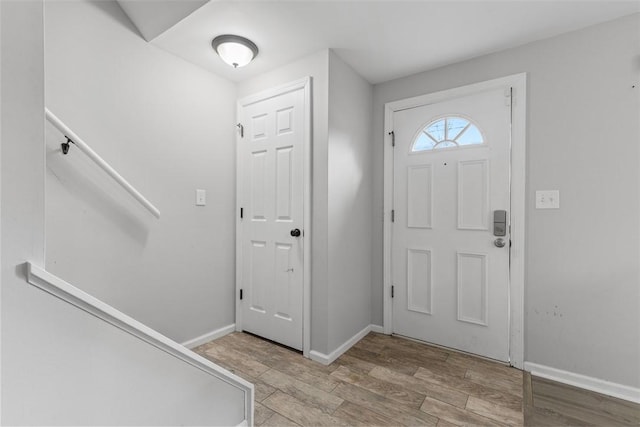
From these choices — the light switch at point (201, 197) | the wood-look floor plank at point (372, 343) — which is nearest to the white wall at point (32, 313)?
the light switch at point (201, 197)

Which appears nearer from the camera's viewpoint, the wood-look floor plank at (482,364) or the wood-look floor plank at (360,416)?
the wood-look floor plank at (360,416)

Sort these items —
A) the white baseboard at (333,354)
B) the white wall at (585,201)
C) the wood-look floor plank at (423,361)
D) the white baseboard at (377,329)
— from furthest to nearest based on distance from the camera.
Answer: the white baseboard at (377,329) → the white baseboard at (333,354) → the wood-look floor plank at (423,361) → the white wall at (585,201)

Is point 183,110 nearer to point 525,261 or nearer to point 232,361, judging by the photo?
point 232,361

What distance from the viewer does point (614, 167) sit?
177 centimetres

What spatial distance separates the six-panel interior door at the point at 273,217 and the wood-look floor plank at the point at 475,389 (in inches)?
36.5

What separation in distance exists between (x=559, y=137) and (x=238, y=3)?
2.18 metres

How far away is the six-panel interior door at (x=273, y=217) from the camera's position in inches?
89.3

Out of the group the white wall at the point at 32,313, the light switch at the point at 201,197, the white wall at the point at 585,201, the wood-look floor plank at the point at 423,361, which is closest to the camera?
the white wall at the point at 32,313

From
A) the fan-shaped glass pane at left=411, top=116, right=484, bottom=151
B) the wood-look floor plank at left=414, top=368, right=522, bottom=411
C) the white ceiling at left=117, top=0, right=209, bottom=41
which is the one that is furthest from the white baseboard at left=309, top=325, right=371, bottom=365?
the white ceiling at left=117, top=0, right=209, bottom=41

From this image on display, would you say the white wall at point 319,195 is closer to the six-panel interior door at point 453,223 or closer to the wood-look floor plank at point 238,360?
the wood-look floor plank at point 238,360

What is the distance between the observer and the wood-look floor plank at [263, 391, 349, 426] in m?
1.50

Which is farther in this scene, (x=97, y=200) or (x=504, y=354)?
(x=504, y=354)

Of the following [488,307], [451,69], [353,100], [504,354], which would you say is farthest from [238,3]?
[504,354]

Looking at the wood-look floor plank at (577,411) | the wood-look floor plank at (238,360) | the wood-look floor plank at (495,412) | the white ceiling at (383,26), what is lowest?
the wood-look floor plank at (577,411)
